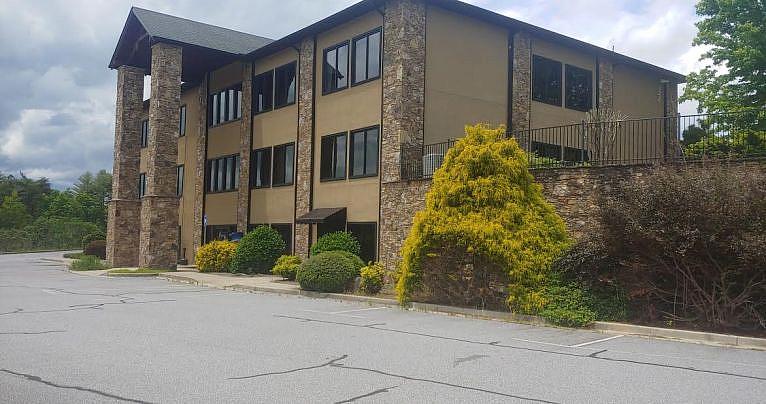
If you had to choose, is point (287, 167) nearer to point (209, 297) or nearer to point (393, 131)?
point (393, 131)

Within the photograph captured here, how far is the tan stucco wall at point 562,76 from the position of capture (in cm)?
2484

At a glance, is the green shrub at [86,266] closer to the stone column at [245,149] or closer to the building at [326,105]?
the building at [326,105]

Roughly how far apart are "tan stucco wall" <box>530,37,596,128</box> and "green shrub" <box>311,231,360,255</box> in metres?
8.39

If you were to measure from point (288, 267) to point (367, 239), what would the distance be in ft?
9.88

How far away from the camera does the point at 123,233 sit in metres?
33.9

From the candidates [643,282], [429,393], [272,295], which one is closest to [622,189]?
[643,282]

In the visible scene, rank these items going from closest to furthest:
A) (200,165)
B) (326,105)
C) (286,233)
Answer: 1. (326,105)
2. (286,233)
3. (200,165)

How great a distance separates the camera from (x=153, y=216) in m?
29.7

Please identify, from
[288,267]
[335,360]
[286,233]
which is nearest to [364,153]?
[288,267]

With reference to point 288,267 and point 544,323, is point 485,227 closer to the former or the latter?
point 544,323

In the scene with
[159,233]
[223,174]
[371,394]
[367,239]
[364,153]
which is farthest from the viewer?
[223,174]

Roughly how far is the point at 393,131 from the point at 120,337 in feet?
39.4

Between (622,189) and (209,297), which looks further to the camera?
(209,297)

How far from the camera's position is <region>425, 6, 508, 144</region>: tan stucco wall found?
70.3 ft
